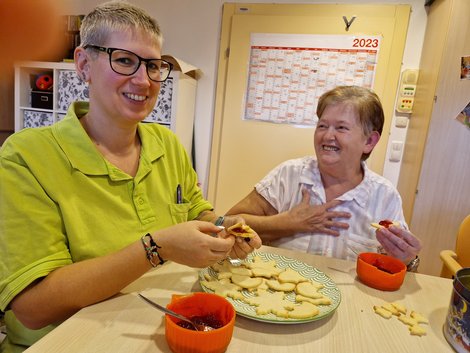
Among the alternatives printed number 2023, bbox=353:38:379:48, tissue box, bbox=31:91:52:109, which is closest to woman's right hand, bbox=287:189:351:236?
printed number 2023, bbox=353:38:379:48

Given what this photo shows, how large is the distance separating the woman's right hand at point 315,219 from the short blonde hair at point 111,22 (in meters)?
0.88

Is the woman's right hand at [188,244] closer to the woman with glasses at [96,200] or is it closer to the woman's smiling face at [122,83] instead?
the woman with glasses at [96,200]

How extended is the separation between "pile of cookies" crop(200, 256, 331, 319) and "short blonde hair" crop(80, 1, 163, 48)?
743 mm

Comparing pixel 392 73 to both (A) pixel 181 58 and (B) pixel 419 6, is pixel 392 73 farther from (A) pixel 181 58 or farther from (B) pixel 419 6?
(A) pixel 181 58

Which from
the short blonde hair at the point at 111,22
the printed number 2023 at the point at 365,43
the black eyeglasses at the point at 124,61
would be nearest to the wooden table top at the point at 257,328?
the black eyeglasses at the point at 124,61

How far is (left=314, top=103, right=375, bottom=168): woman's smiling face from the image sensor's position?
1.42m

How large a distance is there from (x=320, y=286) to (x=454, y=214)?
5.01 ft

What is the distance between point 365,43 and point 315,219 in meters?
1.77

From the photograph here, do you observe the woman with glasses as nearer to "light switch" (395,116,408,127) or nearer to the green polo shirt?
the green polo shirt

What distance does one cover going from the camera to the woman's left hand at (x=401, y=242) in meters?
1.13

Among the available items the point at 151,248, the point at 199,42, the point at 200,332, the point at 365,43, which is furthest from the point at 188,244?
the point at 199,42

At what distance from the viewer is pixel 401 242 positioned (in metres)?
1.13

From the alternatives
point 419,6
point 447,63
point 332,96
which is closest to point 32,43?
point 332,96

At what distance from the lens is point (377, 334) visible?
2.54ft
